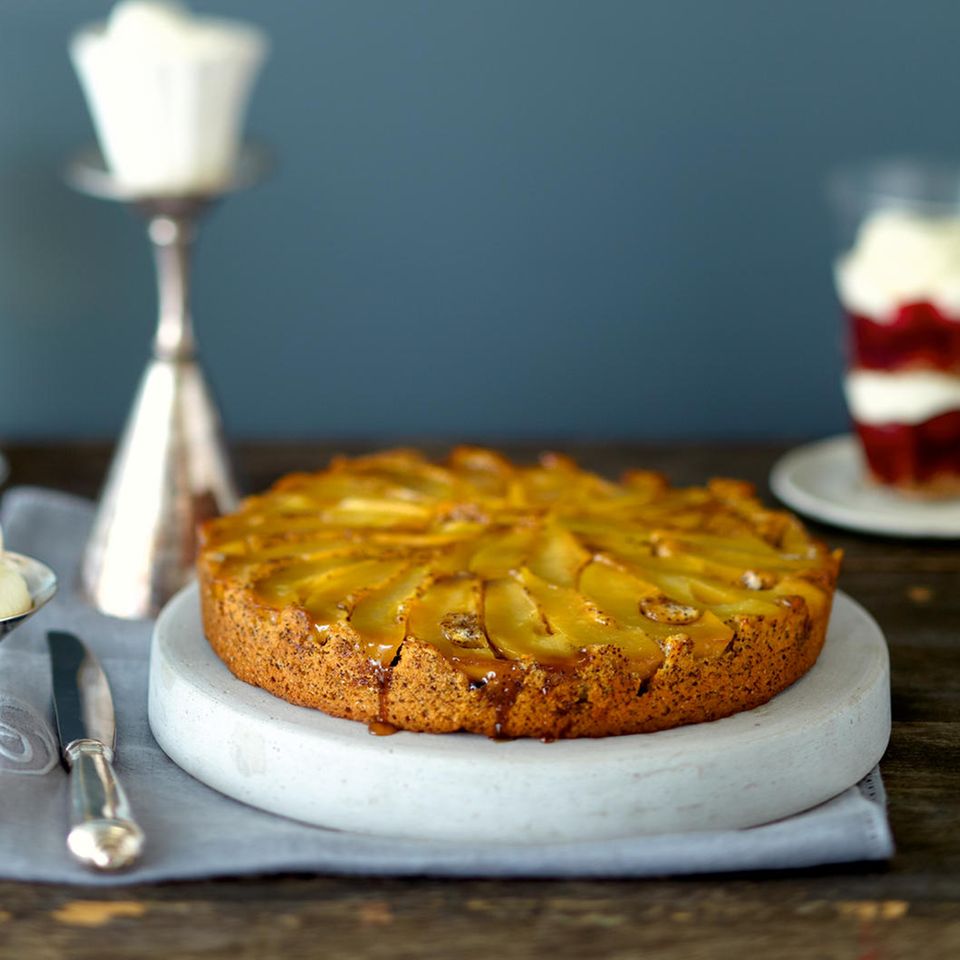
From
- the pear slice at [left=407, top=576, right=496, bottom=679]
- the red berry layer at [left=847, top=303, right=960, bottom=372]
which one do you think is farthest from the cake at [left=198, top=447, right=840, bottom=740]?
the red berry layer at [left=847, top=303, right=960, bottom=372]

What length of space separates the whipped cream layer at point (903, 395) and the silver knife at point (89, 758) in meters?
0.96

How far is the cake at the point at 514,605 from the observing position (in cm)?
96

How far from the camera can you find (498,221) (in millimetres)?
2180

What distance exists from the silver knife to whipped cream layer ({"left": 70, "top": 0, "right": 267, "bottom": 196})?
1.51 feet

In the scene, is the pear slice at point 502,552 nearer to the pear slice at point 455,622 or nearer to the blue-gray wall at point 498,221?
the pear slice at point 455,622

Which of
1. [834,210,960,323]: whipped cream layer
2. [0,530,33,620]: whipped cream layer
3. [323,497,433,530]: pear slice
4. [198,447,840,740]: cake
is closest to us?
[198,447,840,740]: cake

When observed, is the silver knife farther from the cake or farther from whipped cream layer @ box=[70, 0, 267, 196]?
whipped cream layer @ box=[70, 0, 267, 196]

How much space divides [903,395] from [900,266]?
15 cm

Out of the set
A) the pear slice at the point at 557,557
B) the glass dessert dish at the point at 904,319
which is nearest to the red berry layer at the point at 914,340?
the glass dessert dish at the point at 904,319

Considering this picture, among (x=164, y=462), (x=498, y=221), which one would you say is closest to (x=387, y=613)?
(x=164, y=462)

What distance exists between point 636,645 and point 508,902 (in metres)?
0.20

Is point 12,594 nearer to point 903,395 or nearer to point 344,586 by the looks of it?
point 344,586

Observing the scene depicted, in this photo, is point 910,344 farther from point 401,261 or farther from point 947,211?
point 401,261

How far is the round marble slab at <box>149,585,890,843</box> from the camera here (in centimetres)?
93
